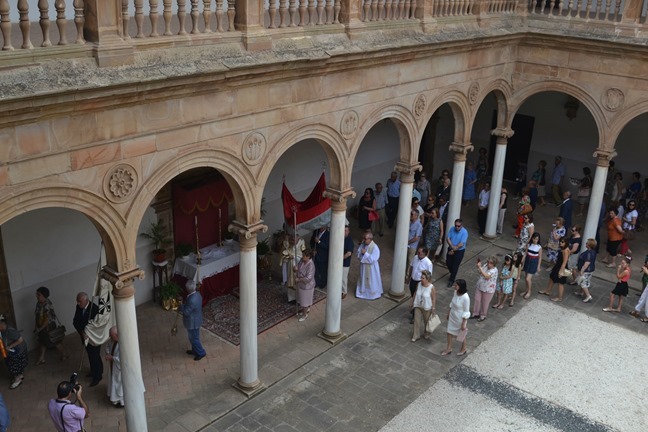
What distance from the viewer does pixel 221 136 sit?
835 cm

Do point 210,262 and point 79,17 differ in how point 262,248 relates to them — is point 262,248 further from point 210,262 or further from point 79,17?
point 79,17

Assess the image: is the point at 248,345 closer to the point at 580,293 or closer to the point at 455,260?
the point at 455,260

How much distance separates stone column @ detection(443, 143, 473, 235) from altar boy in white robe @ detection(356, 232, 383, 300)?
7.70 ft

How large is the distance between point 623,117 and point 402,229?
5.09 metres

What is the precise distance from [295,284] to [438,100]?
14.0ft

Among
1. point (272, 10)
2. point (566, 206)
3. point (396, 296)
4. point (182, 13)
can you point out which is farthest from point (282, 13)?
point (566, 206)

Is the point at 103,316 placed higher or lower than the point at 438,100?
lower

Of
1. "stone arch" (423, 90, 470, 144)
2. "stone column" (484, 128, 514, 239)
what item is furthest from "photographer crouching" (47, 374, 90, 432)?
"stone column" (484, 128, 514, 239)

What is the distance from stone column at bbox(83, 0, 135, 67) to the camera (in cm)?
678

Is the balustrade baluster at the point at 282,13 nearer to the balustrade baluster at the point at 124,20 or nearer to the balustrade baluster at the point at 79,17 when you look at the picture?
the balustrade baluster at the point at 124,20

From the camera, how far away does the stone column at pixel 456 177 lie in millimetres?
13656

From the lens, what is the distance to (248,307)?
31.9 feet

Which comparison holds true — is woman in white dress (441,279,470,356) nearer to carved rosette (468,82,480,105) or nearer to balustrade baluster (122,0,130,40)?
carved rosette (468,82,480,105)

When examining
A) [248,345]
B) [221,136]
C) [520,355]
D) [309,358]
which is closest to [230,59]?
[221,136]
